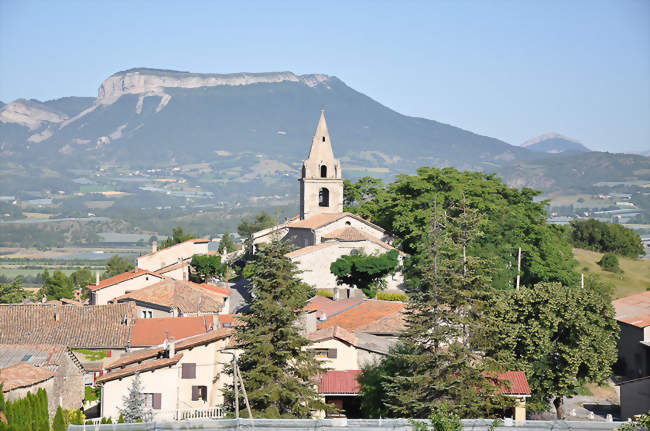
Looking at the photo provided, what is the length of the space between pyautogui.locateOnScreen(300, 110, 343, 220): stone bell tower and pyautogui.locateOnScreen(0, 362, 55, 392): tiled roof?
37171mm

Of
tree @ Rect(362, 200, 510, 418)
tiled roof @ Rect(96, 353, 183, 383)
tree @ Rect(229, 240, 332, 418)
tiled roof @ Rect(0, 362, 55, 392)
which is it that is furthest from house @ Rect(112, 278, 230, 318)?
tree @ Rect(362, 200, 510, 418)

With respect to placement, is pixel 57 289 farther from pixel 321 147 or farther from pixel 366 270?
pixel 366 270

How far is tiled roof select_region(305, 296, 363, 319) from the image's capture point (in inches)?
1641

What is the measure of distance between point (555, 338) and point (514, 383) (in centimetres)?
537

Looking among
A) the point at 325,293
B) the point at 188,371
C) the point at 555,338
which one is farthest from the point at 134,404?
the point at 325,293

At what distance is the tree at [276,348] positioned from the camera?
27047 millimetres

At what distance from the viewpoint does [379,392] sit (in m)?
29.2

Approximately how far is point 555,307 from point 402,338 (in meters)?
8.69

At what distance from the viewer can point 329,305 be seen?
44906 millimetres

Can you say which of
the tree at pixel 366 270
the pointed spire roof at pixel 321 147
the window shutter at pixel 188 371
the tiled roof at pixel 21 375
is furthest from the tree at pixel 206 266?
the tiled roof at pixel 21 375

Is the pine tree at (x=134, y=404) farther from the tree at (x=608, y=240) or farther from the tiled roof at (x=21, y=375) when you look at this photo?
the tree at (x=608, y=240)

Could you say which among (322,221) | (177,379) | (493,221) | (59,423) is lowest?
(59,423)

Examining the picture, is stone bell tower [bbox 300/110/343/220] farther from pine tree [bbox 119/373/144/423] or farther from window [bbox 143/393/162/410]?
pine tree [bbox 119/373/144/423]

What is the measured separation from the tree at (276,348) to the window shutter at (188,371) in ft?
12.8
